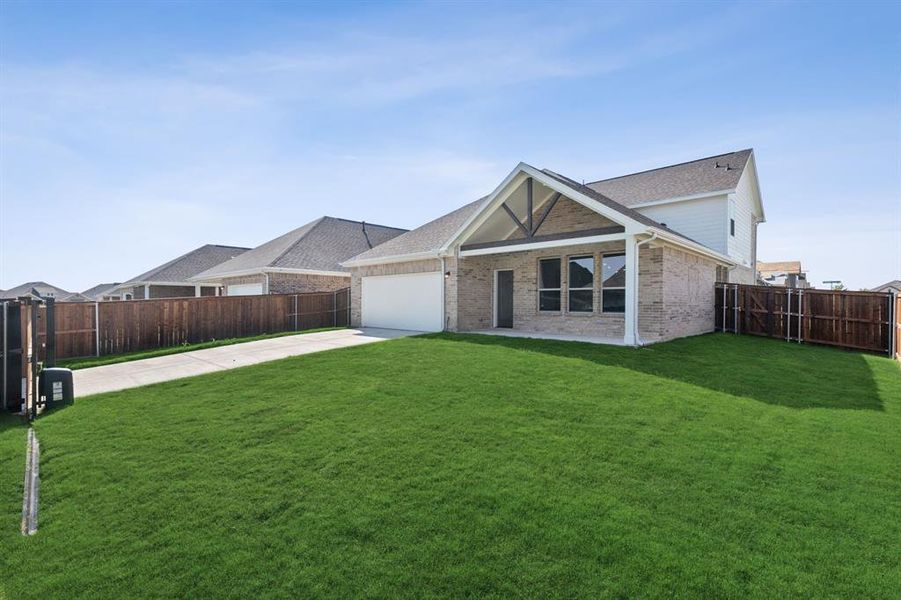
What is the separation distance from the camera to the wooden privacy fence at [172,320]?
12.0 meters

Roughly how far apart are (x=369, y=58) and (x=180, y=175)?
733 centimetres

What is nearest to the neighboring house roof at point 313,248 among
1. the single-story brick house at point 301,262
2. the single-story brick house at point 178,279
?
the single-story brick house at point 301,262

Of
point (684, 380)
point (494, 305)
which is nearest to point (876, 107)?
point (684, 380)

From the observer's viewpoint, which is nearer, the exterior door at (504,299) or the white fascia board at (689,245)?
the white fascia board at (689,245)

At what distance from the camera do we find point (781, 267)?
50438 mm

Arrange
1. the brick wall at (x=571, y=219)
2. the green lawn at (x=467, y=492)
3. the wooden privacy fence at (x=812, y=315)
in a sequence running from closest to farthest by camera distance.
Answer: the green lawn at (x=467, y=492)
the wooden privacy fence at (x=812, y=315)
the brick wall at (x=571, y=219)

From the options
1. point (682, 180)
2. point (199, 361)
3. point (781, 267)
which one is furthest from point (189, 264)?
point (781, 267)

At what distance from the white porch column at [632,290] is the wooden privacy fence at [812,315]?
6.78 m

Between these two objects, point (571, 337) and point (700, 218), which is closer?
point (571, 337)

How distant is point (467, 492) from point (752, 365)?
8193mm

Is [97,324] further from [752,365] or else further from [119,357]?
[752,365]

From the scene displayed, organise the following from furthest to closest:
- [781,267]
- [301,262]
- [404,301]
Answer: [781,267] → [301,262] → [404,301]

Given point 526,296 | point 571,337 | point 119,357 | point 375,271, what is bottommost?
point 119,357

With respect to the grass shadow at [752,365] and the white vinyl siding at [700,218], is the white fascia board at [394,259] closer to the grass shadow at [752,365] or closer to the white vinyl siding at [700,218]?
the grass shadow at [752,365]
